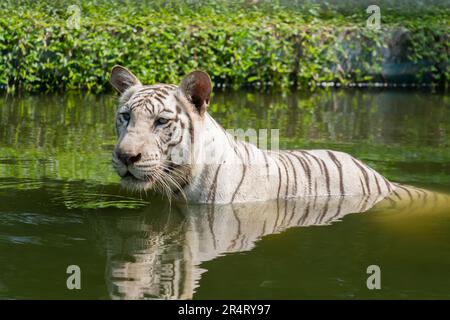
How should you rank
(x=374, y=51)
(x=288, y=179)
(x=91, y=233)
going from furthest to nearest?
1. (x=374, y=51)
2. (x=288, y=179)
3. (x=91, y=233)

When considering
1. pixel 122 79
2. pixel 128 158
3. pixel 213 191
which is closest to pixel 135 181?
pixel 128 158

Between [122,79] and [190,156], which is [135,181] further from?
[122,79]

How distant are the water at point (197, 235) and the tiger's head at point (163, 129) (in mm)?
274

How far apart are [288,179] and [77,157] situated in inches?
84.9

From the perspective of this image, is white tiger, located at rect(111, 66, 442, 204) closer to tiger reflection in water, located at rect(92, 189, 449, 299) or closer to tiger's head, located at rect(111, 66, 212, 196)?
tiger's head, located at rect(111, 66, 212, 196)

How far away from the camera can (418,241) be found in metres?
5.46

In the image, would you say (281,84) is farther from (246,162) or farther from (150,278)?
(150,278)

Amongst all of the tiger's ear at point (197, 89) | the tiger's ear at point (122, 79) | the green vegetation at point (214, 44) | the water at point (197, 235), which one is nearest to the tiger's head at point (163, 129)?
the tiger's ear at point (197, 89)

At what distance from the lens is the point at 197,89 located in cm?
581

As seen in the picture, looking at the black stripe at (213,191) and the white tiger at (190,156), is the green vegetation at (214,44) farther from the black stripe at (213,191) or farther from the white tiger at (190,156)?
the black stripe at (213,191)

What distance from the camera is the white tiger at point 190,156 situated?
560 centimetres

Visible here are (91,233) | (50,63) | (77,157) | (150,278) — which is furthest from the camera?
(50,63)

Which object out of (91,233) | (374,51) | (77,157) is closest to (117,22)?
(374,51)
